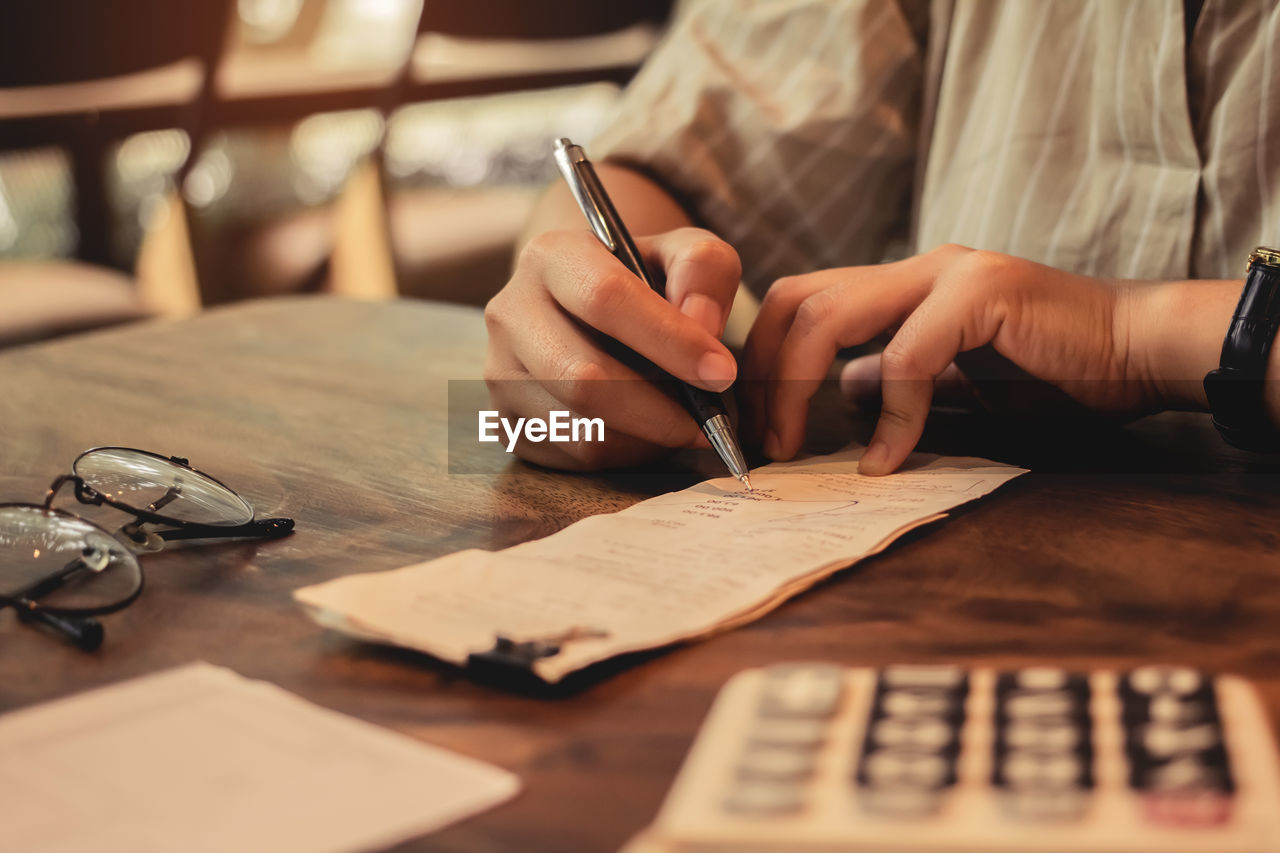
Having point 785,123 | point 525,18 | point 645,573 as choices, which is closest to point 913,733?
point 645,573

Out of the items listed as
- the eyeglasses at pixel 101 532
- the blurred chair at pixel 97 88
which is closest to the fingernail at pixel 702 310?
the eyeglasses at pixel 101 532

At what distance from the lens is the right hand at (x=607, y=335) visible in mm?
711

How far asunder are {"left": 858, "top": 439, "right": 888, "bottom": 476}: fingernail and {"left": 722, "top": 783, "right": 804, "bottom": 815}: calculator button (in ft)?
1.39

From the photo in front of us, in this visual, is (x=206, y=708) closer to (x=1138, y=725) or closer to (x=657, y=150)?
(x=1138, y=725)

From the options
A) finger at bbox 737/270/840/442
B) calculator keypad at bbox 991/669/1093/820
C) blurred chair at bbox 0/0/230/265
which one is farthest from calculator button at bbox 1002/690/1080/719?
blurred chair at bbox 0/0/230/265

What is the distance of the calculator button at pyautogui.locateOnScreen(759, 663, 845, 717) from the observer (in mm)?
365

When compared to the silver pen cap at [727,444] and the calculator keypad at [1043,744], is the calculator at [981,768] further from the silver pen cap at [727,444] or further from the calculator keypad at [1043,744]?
the silver pen cap at [727,444]

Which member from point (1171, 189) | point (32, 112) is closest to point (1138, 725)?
point (1171, 189)

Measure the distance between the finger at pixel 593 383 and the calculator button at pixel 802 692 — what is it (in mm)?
356

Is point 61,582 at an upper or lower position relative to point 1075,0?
lower

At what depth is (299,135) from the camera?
3203 millimetres

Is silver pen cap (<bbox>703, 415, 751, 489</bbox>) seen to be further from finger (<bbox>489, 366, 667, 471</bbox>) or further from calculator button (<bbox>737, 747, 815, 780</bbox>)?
calculator button (<bbox>737, 747, 815, 780</bbox>)

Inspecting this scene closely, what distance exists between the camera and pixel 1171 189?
40.3 inches

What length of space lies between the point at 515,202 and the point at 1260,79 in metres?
2.64
